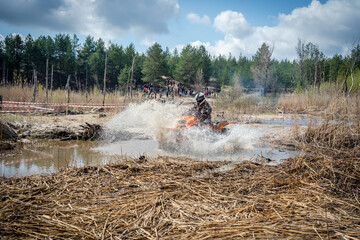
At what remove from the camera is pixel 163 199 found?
9.38 feet

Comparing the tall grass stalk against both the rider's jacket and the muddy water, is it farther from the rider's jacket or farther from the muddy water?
the rider's jacket

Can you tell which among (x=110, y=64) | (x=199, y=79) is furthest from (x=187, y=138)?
(x=110, y=64)

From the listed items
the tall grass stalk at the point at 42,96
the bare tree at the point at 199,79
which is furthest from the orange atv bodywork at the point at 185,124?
the bare tree at the point at 199,79

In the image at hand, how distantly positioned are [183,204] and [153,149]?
5.66 meters

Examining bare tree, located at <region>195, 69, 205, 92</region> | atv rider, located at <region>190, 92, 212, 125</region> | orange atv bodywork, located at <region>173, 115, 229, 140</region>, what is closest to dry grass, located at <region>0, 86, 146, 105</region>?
atv rider, located at <region>190, 92, 212, 125</region>

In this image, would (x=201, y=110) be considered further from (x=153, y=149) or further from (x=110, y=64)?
(x=110, y=64)

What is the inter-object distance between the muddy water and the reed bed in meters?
2.39

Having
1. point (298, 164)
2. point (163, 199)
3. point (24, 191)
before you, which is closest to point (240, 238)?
point (163, 199)

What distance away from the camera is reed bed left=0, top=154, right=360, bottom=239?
7.07ft

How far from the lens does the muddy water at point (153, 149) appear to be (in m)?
6.48

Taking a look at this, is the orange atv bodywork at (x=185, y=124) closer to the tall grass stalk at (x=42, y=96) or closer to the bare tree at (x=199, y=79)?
the tall grass stalk at (x=42, y=96)

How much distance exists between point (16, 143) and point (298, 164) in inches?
364

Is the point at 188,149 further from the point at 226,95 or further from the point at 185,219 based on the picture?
the point at 226,95

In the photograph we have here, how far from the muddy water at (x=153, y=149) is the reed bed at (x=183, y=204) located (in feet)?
7.85
